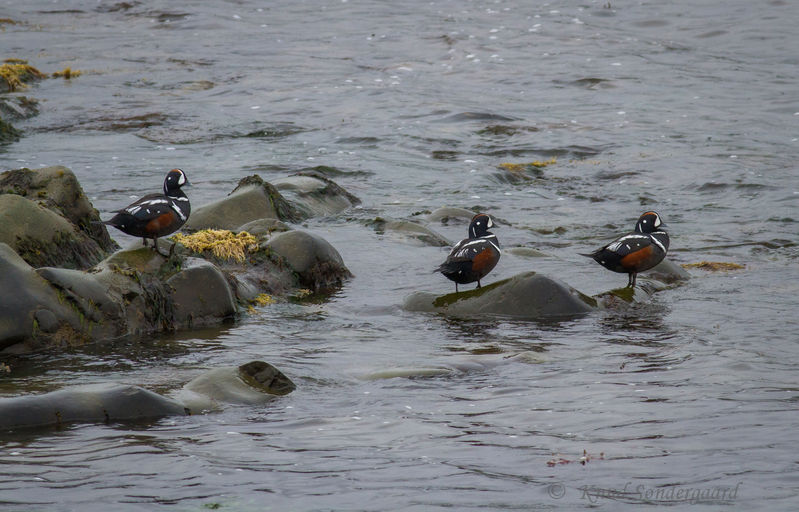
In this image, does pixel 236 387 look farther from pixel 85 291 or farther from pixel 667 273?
pixel 667 273

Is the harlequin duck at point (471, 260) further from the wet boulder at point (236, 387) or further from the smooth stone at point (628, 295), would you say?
the wet boulder at point (236, 387)

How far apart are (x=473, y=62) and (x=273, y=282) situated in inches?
647

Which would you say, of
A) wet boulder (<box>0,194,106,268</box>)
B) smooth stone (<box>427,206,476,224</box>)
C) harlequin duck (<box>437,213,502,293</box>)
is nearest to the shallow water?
smooth stone (<box>427,206,476,224</box>)

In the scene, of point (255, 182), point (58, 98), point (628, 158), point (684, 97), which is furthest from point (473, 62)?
point (255, 182)

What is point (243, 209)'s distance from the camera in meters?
13.1

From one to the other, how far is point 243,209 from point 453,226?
3266 mm

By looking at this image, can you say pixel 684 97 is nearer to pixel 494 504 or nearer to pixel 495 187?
pixel 495 187

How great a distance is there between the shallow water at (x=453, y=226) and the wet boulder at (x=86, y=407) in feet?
0.61

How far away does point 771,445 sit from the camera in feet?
21.5

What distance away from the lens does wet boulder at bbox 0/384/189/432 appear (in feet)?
21.3

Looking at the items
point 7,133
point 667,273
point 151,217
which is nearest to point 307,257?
point 151,217

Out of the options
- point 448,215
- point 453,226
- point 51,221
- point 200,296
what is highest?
point 51,221

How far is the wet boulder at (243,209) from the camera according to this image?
12.8 meters

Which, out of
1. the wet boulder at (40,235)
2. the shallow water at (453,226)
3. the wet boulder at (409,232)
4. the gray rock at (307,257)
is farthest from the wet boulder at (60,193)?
the wet boulder at (409,232)
